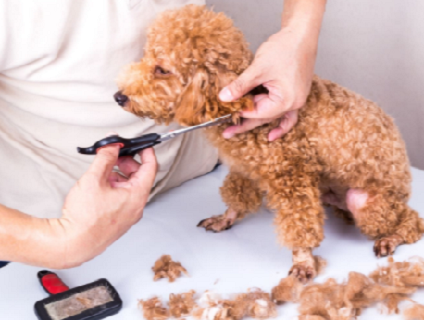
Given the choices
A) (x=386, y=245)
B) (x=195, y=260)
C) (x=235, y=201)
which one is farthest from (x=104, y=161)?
(x=386, y=245)

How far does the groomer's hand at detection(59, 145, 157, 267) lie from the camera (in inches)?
30.1

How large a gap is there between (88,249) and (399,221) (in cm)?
71

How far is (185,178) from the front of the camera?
1.37 m

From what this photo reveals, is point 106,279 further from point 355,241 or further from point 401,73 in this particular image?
point 401,73

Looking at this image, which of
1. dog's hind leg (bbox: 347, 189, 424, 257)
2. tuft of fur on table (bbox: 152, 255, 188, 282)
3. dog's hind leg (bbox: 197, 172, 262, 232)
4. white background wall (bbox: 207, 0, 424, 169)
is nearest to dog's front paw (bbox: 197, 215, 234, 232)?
dog's hind leg (bbox: 197, 172, 262, 232)

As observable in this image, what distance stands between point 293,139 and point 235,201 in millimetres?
247

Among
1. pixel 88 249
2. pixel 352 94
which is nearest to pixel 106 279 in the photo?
pixel 88 249

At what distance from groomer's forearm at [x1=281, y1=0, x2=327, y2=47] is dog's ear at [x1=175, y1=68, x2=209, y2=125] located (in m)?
0.23

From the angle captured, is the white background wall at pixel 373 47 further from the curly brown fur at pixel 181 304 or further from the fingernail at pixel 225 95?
the curly brown fur at pixel 181 304

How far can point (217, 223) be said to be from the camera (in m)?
1.17

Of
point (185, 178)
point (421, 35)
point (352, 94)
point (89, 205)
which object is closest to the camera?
point (89, 205)

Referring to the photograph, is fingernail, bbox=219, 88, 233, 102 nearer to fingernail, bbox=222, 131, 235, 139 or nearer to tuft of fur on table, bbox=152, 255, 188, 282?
fingernail, bbox=222, 131, 235, 139

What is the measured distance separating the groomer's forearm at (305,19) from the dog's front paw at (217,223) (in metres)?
0.46

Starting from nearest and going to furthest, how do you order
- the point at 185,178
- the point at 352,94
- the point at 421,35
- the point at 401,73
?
the point at 352,94 → the point at 185,178 → the point at 421,35 → the point at 401,73
